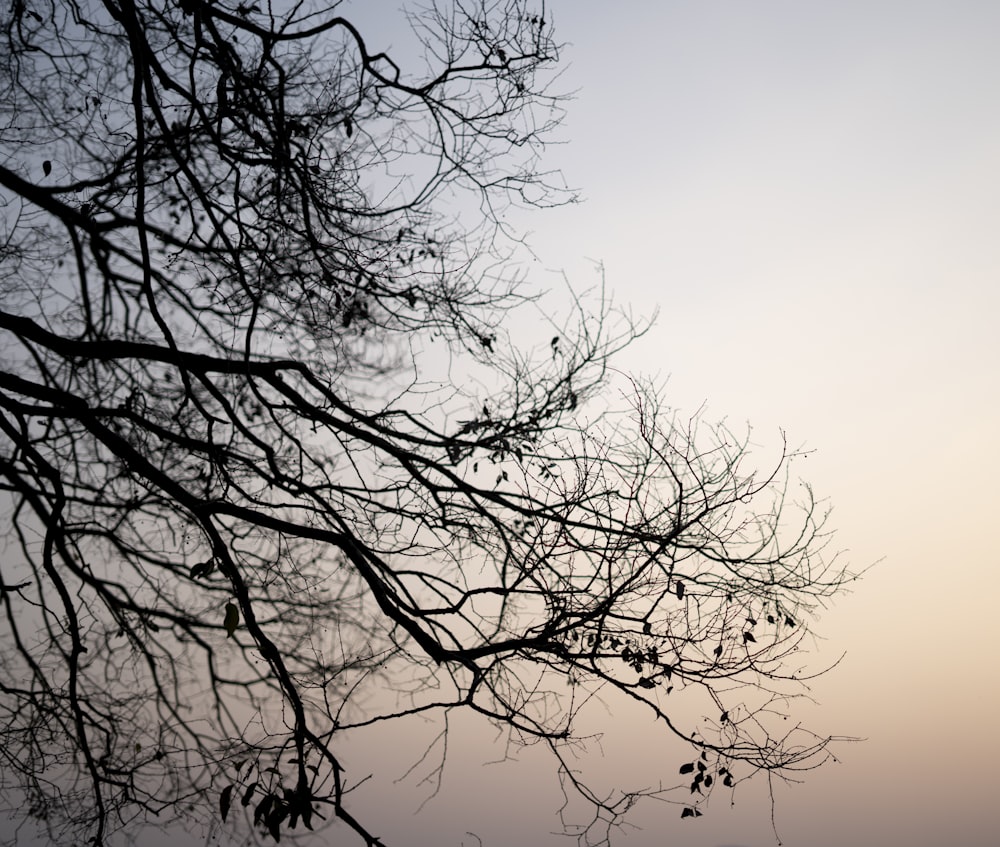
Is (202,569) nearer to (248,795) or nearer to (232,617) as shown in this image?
(232,617)

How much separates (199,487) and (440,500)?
167 centimetres

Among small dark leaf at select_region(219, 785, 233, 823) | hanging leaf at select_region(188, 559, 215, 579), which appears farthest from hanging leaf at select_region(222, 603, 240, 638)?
small dark leaf at select_region(219, 785, 233, 823)

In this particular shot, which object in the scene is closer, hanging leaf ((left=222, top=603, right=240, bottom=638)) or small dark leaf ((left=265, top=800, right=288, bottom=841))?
small dark leaf ((left=265, top=800, right=288, bottom=841))

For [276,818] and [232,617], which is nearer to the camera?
[276,818]

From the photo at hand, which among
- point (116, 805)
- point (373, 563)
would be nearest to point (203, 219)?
point (373, 563)

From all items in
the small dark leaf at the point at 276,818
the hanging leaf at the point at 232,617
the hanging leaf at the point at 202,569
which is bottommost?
the small dark leaf at the point at 276,818

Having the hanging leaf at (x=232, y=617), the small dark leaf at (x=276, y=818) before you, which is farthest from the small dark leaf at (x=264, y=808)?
the hanging leaf at (x=232, y=617)

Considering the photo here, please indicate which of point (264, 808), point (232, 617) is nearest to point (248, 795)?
point (264, 808)

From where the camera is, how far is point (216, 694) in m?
6.61

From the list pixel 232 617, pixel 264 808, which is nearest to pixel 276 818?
pixel 264 808

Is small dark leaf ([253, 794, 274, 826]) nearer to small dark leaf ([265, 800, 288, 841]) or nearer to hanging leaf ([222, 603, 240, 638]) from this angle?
small dark leaf ([265, 800, 288, 841])

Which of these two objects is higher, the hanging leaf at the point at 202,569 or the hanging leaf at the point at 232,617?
the hanging leaf at the point at 202,569

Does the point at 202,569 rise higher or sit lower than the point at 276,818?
higher

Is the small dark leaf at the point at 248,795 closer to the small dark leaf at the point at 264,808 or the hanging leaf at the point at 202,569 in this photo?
the small dark leaf at the point at 264,808
